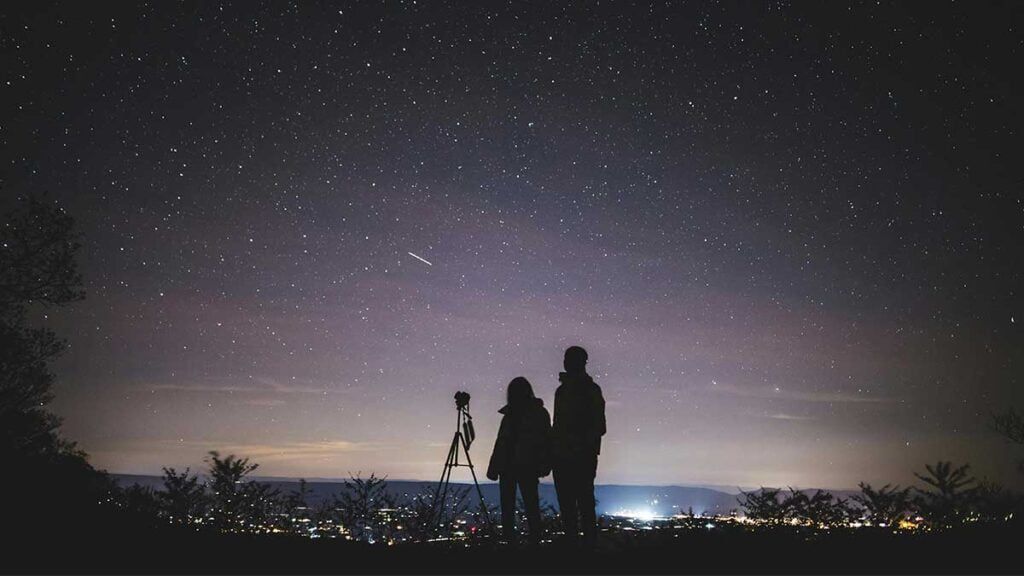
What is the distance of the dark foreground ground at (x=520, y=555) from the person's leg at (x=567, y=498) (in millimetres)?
222

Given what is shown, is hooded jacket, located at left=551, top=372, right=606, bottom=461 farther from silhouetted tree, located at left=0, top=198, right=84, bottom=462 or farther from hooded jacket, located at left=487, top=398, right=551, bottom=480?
silhouetted tree, located at left=0, top=198, right=84, bottom=462

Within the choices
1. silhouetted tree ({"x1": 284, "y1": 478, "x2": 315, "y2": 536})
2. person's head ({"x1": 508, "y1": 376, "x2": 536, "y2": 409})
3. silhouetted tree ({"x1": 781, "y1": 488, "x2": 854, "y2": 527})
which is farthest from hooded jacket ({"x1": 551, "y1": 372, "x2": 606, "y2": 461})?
silhouetted tree ({"x1": 284, "y1": 478, "x2": 315, "y2": 536})

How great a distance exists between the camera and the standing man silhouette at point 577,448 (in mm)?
6340

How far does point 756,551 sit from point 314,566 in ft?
13.8

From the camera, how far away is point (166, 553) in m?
5.32

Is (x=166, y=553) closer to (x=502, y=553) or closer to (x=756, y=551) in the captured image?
(x=502, y=553)

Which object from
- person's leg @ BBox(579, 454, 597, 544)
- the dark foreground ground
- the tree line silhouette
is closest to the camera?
the dark foreground ground

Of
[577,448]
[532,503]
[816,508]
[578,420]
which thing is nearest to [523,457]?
[532,503]

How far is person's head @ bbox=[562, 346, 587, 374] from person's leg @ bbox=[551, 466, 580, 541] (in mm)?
1075

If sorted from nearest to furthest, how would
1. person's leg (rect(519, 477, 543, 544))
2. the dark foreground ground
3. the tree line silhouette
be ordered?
the dark foreground ground, person's leg (rect(519, 477, 543, 544)), the tree line silhouette

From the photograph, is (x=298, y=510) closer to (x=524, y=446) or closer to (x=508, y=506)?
(x=508, y=506)

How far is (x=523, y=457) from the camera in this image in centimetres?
669

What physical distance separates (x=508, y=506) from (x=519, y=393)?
1.33 meters

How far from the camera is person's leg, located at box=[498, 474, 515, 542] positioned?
6.73m
